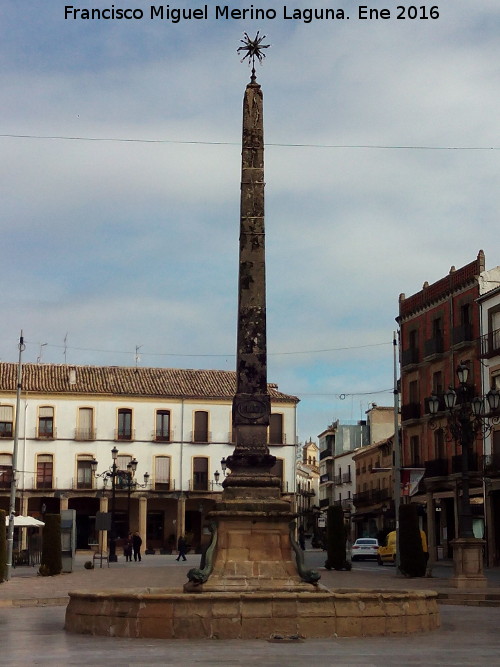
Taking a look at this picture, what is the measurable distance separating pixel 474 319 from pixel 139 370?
1127 inches

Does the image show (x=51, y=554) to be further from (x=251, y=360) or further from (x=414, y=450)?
(x=414, y=450)

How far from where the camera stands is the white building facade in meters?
65.5

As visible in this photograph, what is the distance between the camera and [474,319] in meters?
47.6

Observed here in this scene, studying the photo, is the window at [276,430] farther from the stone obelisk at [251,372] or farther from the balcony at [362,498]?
the stone obelisk at [251,372]

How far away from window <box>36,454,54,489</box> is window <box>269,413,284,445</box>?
13593 millimetres

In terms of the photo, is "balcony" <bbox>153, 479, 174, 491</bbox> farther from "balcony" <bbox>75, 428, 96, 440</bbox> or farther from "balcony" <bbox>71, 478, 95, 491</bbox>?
"balcony" <bbox>75, 428, 96, 440</bbox>

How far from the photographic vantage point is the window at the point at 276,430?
227 feet

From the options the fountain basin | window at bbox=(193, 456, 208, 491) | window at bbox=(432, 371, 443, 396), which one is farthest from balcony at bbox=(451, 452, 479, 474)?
the fountain basin

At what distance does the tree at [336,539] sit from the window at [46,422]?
32.2 meters

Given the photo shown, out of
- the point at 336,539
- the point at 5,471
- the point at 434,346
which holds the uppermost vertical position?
the point at 434,346

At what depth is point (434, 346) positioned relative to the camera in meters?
50.4

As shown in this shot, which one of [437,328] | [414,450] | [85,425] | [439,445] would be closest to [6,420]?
[85,425]

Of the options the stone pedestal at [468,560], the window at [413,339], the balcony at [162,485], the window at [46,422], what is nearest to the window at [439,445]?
the window at [413,339]

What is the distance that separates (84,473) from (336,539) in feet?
106
